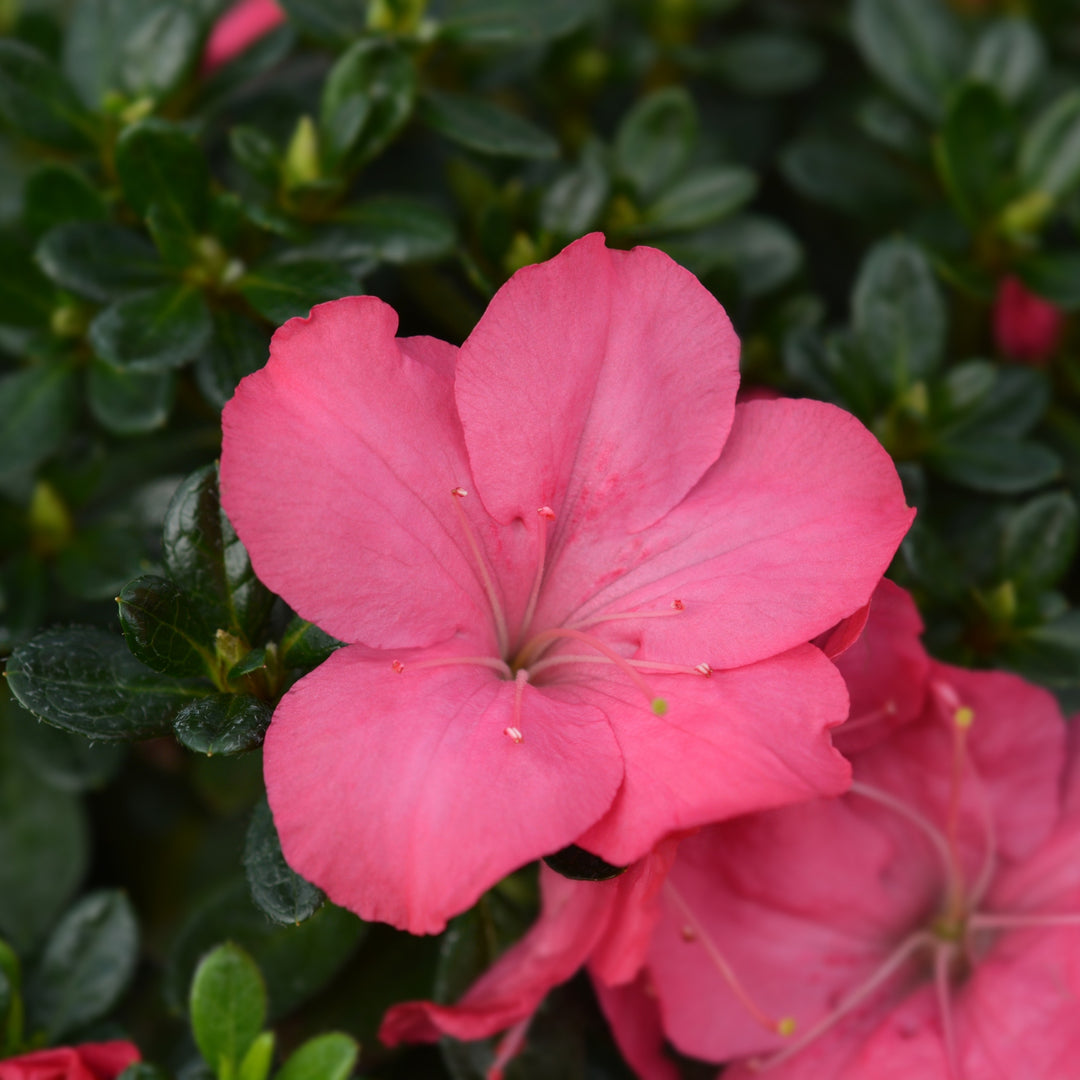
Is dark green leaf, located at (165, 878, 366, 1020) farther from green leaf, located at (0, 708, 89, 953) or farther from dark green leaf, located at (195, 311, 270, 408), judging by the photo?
dark green leaf, located at (195, 311, 270, 408)

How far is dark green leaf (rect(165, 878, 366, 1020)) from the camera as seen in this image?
48.6 inches

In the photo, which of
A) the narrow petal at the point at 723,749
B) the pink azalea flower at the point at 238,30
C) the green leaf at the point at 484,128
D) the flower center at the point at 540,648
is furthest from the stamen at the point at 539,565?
the pink azalea flower at the point at 238,30

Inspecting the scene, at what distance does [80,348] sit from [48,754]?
44 centimetres

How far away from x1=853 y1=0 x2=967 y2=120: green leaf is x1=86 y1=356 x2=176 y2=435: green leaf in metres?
0.98

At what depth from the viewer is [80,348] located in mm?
1327

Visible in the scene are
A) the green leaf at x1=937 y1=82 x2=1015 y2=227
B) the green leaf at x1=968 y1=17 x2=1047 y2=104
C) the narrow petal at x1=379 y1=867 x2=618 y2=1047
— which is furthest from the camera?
the green leaf at x1=968 y1=17 x2=1047 y2=104

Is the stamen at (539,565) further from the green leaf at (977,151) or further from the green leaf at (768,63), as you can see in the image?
the green leaf at (768,63)

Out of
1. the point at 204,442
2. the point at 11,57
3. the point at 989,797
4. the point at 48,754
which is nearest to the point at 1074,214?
the point at 989,797

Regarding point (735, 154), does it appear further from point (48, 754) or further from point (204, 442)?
point (48, 754)

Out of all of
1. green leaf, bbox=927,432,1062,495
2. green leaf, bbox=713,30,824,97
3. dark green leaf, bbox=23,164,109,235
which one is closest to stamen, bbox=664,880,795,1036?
green leaf, bbox=927,432,1062,495

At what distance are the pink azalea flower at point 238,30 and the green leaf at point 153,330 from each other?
0.44 meters

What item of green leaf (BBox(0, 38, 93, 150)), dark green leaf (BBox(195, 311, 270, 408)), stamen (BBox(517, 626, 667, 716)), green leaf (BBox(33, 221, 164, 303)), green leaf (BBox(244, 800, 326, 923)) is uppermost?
green leaf (BBox(0, 38, 93, 150))

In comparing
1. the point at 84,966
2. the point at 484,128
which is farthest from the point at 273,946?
the point at 484,128

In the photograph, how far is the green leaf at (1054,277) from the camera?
141cm
